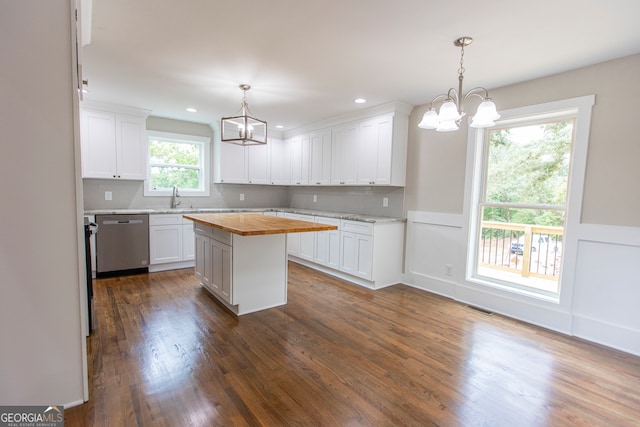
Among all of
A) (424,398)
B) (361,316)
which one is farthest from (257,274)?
(424,398)

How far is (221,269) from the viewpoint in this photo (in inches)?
121

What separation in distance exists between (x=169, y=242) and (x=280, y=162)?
250cm

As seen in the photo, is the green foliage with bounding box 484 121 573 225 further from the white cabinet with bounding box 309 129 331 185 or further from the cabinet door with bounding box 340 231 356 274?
the white cabinet with bounding box 309 129 331 185

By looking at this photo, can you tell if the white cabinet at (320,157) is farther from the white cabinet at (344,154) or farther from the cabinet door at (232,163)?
the cabinet door at (232,163)

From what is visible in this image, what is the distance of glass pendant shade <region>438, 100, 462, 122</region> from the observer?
2.03 meters

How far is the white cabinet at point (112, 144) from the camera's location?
4117 millimetres

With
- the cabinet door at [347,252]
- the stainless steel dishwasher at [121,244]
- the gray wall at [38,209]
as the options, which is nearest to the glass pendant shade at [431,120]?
the cabinet door at [347,252]

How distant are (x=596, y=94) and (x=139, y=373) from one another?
13.7 feet

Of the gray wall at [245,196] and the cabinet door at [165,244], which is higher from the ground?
the gray wall at [245,196]

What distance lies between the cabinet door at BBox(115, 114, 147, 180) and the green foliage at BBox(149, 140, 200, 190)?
35 cm

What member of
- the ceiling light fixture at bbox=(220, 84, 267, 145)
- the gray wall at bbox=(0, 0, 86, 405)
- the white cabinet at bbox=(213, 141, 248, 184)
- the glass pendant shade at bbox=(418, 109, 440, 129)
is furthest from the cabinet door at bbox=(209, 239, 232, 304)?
the white cabinet at bbox=(213, 141, 248, 184)

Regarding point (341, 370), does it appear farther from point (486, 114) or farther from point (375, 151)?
point (375, 151)

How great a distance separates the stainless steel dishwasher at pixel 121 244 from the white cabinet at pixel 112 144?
2.33ft

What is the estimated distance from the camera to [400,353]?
7.67 feet
